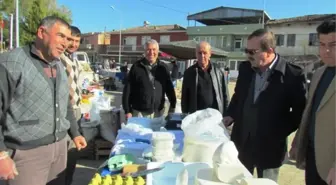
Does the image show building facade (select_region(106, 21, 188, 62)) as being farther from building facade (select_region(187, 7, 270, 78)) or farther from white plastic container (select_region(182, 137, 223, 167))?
white plastic container (select_region(182, 137, 223, 167))

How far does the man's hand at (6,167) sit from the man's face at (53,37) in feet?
2.47

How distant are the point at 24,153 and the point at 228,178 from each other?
1.40 metres

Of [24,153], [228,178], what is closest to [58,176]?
[24,153]

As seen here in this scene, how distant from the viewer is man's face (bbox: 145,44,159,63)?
4031 mm

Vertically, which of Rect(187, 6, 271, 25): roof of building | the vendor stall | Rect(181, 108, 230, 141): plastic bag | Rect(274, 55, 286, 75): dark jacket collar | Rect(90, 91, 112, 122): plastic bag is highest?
Rect(187, 6, 271, 25): roof of building

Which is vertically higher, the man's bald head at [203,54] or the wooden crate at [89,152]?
the man's bald head at [203,54]

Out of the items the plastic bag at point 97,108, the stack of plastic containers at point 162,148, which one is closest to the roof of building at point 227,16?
the plastic bag at point 97,108

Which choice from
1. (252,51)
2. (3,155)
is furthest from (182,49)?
(3,155)

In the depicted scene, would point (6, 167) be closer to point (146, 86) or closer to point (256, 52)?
point (256, 52)

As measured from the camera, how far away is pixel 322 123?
1939 millimetres

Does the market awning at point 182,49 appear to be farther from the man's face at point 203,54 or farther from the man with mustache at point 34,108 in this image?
the man with mustache at point 34,108

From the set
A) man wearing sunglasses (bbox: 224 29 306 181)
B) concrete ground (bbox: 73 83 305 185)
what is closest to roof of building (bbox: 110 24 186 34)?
concrete ground (bbox: 73 83 305 185)

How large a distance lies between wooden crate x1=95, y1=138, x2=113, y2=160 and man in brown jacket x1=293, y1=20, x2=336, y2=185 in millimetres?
3326

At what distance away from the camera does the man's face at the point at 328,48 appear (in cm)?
194
